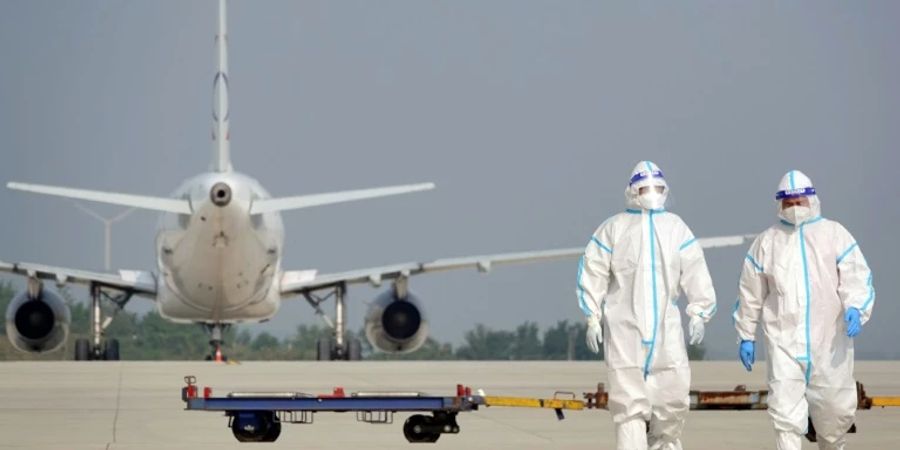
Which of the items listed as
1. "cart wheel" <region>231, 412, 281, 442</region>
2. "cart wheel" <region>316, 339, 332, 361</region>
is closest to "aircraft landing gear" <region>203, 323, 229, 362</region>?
"cart wheel" <region>316, 339, 332, 361</region>

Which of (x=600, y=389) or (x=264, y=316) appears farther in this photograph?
(x=264, y=316)

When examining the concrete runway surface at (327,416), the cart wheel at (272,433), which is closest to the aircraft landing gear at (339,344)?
the concrete runway surface at (327,416)

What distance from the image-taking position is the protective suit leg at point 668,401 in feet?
41.6

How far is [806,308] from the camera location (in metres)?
13.7

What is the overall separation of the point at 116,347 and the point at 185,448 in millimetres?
31366

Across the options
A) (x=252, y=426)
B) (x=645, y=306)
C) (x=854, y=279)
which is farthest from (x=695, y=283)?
(x=252, y=426)

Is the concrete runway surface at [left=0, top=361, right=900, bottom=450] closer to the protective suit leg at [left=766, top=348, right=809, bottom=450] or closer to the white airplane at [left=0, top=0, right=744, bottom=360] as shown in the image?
the protective suit leg at [left=766, top=348, right=809, bottom=450]

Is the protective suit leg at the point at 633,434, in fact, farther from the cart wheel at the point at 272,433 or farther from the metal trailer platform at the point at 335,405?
the cart wheel at the point at 272,433

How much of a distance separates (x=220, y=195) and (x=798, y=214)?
28821 millimetres

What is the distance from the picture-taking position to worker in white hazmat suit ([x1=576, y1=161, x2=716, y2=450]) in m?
12.7

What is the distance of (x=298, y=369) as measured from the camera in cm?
3288

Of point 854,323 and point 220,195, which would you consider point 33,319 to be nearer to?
point 220,195

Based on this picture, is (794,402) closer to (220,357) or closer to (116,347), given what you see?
(220,357)

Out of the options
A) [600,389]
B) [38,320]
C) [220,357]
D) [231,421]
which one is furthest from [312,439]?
[38,320]
